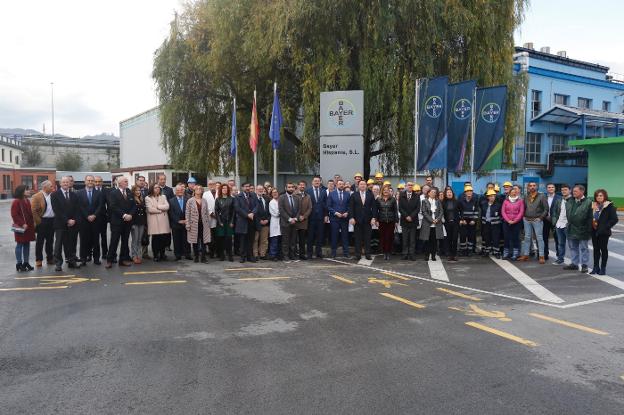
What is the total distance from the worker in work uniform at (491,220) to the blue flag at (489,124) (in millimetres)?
2336

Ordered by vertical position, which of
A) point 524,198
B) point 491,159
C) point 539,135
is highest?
point 539,135

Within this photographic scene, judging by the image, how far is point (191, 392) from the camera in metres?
4.21

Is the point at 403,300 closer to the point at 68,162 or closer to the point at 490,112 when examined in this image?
the point at 490,112

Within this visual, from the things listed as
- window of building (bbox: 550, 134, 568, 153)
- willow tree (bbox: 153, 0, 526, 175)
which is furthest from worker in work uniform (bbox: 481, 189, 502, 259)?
window of building (bbox: 550, 134, 568, 153)

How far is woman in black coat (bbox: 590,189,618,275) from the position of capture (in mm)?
9609

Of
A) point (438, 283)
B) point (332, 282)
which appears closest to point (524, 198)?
point (438, 283)

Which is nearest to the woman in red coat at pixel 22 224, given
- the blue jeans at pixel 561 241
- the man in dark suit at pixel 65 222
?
the man in dark suit at pixel 65 222

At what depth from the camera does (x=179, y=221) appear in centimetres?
1118

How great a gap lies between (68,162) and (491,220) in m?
74.6

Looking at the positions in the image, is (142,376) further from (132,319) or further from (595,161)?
(595,161)

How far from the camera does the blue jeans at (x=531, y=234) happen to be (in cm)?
1129

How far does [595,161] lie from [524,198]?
892 inches

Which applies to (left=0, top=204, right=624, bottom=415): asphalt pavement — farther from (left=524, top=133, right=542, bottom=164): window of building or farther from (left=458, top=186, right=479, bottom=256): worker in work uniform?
(left=524, top=133, right=542, bottom=164): window of building

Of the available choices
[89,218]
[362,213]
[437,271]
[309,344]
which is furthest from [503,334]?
[89,218]
